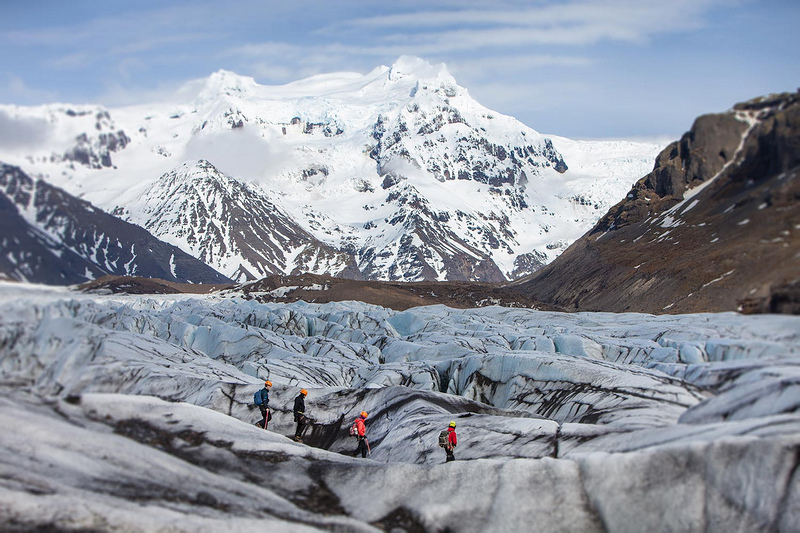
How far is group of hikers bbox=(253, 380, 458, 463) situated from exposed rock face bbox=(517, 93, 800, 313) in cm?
3713

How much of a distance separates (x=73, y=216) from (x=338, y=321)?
75569 mm

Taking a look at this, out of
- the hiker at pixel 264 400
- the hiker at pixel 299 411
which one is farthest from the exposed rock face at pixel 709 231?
the hiker at pixel 264 400

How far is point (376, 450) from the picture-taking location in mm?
32594

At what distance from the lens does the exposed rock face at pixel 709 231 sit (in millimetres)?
59250

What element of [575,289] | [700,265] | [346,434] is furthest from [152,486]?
[575,289]

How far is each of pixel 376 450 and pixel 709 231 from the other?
86694 millimetres

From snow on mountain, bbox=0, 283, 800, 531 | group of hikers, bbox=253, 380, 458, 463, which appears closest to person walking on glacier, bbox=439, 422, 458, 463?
group of hikers, bbox=253, 380, 458, 463

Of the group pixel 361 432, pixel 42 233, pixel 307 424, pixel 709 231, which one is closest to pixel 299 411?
pixel 307 424

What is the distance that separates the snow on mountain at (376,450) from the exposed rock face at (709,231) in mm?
25968

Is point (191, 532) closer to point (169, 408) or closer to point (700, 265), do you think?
point (169, 408)

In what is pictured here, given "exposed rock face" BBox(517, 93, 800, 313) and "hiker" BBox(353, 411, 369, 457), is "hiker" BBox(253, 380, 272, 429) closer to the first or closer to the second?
"hiker" BBox(353, 411, 369, 457)

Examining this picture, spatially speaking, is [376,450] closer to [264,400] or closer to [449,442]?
[264,400]

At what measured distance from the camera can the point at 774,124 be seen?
62500 millimetres

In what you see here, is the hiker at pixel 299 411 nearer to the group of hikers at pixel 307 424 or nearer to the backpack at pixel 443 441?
the group of hikers at pixel 307 424
